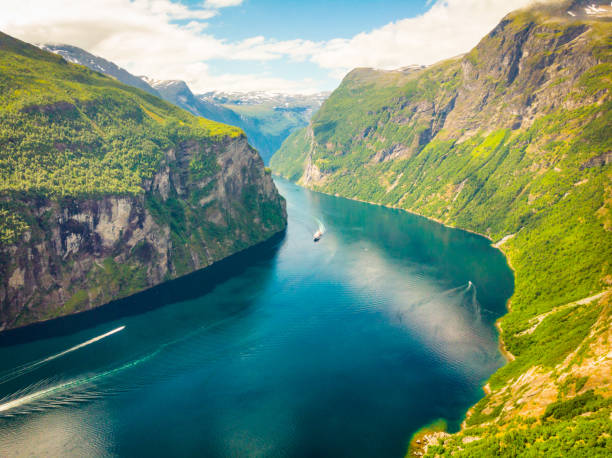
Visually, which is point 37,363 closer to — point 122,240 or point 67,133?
point 122,240

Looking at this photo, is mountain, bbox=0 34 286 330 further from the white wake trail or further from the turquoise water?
the white wake trail

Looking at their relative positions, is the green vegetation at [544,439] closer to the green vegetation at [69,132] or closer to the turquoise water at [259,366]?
the turquoise water at [259,366]

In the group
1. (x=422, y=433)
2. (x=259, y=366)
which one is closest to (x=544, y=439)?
(x=422, y=433)

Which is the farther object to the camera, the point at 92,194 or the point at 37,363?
the point at 92,194

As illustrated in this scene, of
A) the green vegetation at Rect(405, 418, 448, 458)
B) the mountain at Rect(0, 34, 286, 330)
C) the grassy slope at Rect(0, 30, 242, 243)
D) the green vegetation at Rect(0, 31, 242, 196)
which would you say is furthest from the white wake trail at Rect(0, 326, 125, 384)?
the green vegetation at Rect(405, 418, 448, 458)

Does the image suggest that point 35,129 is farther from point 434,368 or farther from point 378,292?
point 434,368

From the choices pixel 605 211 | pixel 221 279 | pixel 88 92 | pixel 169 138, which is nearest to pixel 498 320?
pixel 605 211

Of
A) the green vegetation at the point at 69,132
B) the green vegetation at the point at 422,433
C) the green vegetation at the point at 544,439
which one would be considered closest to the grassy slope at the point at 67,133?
the green vegetation at the point at 69,132
